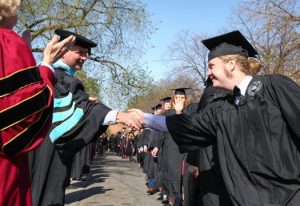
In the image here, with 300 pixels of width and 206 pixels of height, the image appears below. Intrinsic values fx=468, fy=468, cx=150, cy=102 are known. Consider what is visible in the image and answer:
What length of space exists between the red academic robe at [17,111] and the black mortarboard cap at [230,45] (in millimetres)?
1630

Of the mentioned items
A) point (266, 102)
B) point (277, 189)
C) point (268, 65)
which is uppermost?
point (268, 65)

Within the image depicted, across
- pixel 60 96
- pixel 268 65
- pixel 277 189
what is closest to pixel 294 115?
pixel 277 189

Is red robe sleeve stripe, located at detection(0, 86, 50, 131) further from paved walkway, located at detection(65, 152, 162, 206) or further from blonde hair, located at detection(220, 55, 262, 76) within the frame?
paved walkway, located at detection(65, 152, 162, 206)

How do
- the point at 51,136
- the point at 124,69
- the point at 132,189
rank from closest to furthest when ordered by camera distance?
the point at 51,136 → the point at 132,189 → the point at 124,69

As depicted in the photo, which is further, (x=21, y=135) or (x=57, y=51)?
(x=57, y=51)

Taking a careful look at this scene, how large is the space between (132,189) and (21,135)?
11.0 metres

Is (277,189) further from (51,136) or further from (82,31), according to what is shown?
(82,31)

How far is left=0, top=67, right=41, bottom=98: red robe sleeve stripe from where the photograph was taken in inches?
89.7

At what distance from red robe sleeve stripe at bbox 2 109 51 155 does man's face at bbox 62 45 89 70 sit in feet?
6.51

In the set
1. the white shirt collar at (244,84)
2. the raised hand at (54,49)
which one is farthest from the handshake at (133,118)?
the raised hand at (54,49)

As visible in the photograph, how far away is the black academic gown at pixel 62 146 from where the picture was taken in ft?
12.4

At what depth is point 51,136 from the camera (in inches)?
152

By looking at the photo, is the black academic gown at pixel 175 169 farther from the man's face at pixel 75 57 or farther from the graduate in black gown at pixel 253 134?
the graduate in black gown at pixel 253 134

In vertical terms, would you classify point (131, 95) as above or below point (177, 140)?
above
